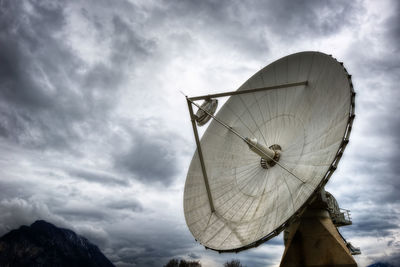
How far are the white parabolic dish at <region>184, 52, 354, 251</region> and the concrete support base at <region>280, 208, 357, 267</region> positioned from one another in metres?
4.59

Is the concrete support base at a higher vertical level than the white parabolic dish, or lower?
lower

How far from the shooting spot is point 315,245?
19062mm

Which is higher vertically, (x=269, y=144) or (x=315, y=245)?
(x=269, y=144)

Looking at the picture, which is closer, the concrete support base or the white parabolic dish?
the white parabolic dish

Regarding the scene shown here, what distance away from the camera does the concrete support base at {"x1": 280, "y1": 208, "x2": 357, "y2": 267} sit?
18.2 m

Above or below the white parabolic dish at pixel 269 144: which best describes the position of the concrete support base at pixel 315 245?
below

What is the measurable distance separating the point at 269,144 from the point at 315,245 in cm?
751

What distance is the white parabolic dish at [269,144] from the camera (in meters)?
14.0

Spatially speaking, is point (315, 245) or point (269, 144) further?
point (269, 144)

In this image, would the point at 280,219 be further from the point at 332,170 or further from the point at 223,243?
the point at 223,243

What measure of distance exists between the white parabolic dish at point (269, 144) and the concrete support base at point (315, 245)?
4589 mm

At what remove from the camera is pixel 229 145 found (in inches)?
967

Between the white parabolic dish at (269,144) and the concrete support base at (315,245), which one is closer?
the white parabolic dish at (269,144)

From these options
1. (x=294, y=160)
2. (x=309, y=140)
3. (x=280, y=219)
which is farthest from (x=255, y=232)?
(x=309, y=140)
